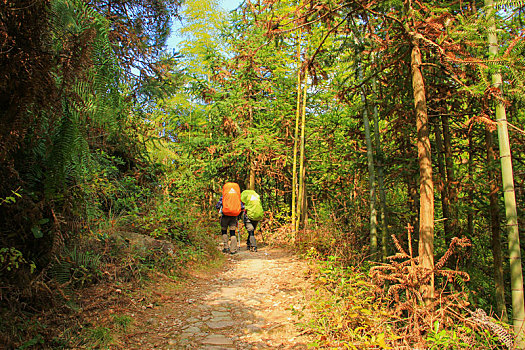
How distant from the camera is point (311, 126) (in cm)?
1184

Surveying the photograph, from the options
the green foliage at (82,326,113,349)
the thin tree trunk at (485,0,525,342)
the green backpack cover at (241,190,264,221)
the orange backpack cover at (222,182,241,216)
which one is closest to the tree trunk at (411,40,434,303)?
the thin tree trunk at (485,0,525,342)

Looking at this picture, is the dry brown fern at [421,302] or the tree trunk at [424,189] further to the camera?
the tree trunk at [424,189]

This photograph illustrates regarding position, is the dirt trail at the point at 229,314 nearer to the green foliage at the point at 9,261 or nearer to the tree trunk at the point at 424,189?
the green foliage at the point at 9,261

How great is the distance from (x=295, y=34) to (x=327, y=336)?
890 centimetres

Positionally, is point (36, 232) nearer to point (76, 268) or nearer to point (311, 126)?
point (76, 268)

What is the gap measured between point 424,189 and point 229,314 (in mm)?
2937

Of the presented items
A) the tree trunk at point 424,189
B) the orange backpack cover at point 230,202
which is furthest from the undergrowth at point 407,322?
the orange backpack cover at point 230,202

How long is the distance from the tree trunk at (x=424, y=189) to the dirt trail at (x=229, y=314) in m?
1.57

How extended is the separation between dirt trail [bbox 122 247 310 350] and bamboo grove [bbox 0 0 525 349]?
123 centimetres


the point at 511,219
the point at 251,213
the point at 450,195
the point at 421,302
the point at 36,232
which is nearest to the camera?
the point at 36,232

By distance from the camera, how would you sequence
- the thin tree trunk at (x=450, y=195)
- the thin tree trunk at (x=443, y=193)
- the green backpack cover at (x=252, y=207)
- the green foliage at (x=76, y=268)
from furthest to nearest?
the green backpack cover at (x=252, y=207), the thin tree trunk at (x=450, y=195), the thin tree trunk at (x=443, y=193), the green foliage at (x=76, y=268)

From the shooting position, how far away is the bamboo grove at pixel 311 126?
287 cm

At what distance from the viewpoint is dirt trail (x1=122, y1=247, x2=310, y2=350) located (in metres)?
3.54

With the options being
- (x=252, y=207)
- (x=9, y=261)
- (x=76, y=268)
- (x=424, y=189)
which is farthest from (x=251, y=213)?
(x=9, y=261)
